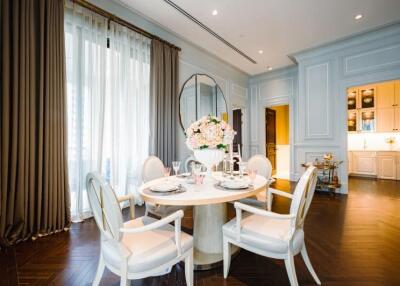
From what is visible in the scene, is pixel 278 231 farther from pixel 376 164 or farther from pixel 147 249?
pixel 376 164

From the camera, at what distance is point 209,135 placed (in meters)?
1.81

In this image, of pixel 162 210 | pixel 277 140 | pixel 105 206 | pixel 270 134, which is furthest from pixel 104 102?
pixel 277 140

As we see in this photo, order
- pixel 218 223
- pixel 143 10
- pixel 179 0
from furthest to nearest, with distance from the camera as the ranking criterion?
pixel 143 10 < pixel 179 0 < pixel 218 223

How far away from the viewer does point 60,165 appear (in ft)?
7.50

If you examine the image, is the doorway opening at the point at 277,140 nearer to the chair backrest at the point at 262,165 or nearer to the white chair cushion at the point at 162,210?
the chair backrest at the point at 262,165

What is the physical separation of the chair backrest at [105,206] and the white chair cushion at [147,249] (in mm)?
104

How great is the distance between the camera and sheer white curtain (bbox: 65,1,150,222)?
252 centimetres

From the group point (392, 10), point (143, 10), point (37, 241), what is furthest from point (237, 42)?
point (37, 241)

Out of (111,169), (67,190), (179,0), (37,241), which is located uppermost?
(179,0)

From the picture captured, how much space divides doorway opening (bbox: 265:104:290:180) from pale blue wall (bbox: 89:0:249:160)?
1191mm

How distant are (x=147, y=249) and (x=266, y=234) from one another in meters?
0.80

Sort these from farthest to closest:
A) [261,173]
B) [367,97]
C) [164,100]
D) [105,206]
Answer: [367,97], [164,100], [261,173], [105,206]

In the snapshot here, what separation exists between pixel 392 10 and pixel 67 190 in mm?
5512

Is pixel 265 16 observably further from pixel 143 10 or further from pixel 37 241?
pixel 37 241
